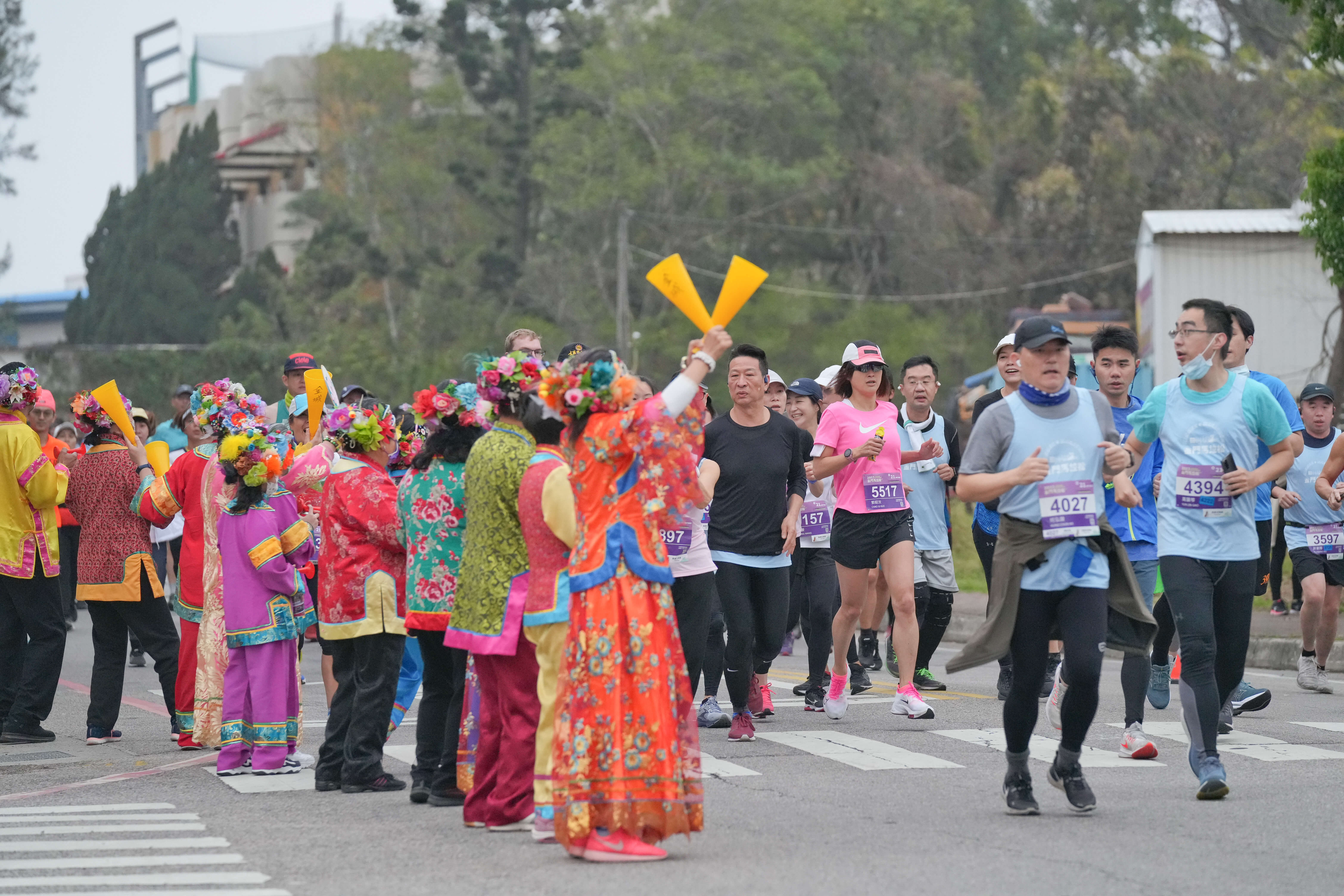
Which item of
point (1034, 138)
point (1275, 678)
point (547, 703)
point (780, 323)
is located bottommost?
point (1275, 678)

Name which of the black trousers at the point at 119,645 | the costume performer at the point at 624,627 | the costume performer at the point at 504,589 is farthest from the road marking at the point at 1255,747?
the black trousers at the point at 119,645

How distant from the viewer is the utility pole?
4762 cm

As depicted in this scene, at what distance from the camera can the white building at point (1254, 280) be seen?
101 feet

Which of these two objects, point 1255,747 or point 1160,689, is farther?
point 1160,689

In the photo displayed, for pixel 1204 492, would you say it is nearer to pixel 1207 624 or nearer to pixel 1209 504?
pixel 1209 504

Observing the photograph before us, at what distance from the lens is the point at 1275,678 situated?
13359 millimetres

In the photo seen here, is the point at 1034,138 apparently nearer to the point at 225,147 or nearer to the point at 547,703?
the point at 225,147

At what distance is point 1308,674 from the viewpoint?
475 inches

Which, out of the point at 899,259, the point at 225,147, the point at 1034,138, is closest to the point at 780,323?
the point at 899,259

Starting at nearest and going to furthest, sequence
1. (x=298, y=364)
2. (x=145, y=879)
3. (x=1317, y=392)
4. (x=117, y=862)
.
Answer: (x=145, y=879), (x=117, y=862), (x=298, y=364), (x=1317, y=392)

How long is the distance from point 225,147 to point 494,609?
79083 mm

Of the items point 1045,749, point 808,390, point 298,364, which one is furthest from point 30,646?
point 1045,749

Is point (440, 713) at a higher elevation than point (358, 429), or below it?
below

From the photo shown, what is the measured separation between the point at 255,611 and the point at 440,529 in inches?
70.1
